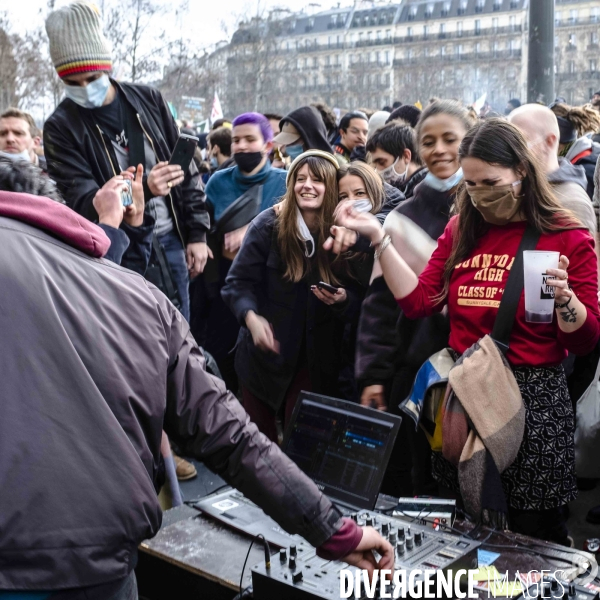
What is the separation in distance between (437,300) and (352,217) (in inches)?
18.8

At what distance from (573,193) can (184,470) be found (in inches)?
109

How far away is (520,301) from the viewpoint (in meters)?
2.83

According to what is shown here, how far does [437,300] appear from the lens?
3156 millimetres

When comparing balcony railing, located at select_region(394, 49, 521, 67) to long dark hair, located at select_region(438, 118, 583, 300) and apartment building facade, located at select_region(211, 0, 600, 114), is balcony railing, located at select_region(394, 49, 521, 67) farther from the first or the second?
long dark hair, located at select_region(438, 118, 583, 300)

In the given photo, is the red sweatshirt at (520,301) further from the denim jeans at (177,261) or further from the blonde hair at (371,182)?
the denim jeans at (177,261)

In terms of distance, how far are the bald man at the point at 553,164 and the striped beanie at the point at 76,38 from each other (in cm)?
199

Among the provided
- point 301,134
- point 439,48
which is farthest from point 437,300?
point 439,48

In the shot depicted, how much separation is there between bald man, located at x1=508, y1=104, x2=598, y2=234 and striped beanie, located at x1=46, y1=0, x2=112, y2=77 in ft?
6.53

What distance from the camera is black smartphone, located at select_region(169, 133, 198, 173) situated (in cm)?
391

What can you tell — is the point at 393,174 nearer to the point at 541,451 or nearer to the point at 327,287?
the point at 327,287

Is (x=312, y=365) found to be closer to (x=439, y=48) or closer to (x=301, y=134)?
(x=301, y=134)

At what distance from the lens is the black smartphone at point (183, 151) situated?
3912 millimetres

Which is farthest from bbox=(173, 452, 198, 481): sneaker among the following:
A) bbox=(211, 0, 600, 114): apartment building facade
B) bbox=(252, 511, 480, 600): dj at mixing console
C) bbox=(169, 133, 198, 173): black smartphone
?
bbox=(211, 0, 600, 114): apartment building facade

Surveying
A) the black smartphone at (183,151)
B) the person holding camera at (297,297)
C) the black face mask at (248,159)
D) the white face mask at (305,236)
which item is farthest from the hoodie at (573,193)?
the black face mask at (248,159)
